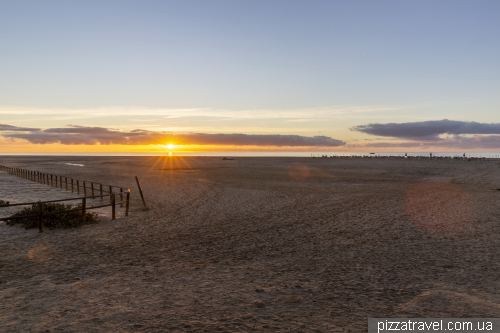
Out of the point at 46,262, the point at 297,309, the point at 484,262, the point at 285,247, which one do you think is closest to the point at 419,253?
the point at 484,262

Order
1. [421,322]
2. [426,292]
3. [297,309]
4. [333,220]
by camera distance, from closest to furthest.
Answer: [421,322], [297,309], [426,292], [333,220]

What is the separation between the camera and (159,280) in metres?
7.38

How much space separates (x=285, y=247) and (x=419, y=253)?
13.4 ft

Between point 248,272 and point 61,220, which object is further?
point 61,220

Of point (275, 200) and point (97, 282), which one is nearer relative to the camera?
point (97, 282)

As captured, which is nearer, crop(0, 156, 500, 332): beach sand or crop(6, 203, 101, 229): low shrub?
crop(0, 156, 500, 332): beach sand

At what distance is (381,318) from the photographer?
5492 mm

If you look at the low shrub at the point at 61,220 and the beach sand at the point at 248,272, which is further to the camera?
the low shrub at the point at 61,220

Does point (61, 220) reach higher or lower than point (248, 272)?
higher

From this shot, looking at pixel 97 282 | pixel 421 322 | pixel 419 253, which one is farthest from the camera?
pixel 419 253

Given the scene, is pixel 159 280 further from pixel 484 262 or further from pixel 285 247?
pixel 484 262

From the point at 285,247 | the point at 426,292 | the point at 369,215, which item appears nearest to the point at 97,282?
the point at 285,247

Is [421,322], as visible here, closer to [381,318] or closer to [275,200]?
[381,318]

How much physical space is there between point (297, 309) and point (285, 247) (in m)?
4.50
